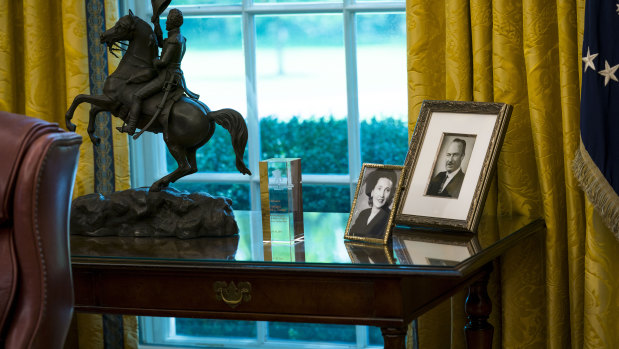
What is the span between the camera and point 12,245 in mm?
1580

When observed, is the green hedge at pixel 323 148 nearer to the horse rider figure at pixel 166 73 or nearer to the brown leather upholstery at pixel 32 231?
the horse rider figure at pixel 166 73

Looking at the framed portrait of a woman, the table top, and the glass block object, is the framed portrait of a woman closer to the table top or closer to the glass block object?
the table top

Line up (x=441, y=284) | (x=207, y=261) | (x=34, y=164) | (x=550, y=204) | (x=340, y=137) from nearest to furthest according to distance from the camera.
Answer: (x=34, y=164) → (x=207, y=261) → (x=441, y=284) → (x=550, y=204) → (x=340, y=137)

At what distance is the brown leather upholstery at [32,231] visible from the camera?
153cm

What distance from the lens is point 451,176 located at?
2256 millimetres

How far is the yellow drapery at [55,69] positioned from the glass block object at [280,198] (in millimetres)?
871

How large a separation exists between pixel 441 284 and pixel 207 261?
59cm

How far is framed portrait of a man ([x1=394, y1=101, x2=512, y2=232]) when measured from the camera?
86.9 inches

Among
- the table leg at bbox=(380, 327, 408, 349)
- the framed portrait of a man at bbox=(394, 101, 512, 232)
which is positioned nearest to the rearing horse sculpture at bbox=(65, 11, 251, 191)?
the framed portrait of a man at bbox=(394, 101, 512, 232)

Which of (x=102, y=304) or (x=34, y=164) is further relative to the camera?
(x=102, y=304)

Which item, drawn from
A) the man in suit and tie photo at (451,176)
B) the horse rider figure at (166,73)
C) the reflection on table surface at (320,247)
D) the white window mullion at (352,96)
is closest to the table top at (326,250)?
the reflection on table surface at (320,247)

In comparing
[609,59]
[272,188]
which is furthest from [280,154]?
[609,59]

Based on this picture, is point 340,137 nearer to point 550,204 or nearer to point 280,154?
point 280,154

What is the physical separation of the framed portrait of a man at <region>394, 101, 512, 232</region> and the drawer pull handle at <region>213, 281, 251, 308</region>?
495mm
